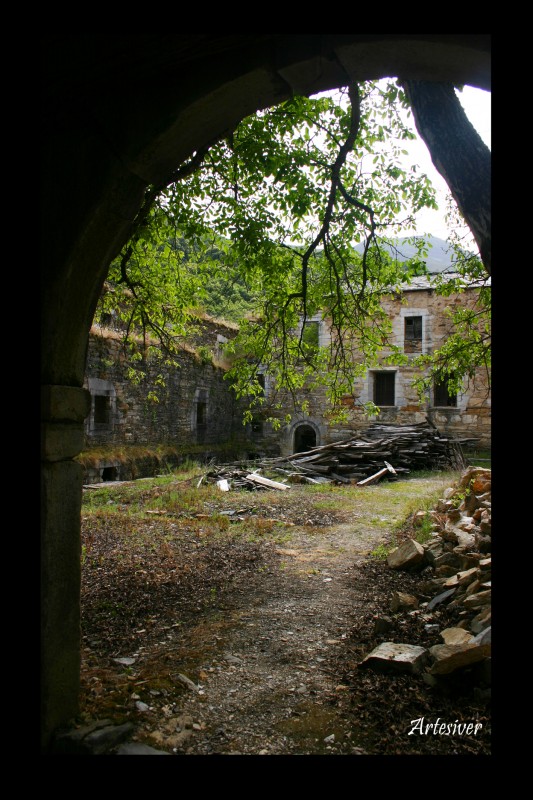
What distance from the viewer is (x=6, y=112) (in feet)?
6.39

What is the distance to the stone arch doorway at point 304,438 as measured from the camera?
1986cm

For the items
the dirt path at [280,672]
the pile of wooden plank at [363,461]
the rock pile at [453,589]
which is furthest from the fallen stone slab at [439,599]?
the pile of wooden plank at [363,461]

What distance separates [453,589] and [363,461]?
414 inches

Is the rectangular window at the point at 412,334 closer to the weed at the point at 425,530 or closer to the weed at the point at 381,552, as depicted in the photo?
the weed at the point at 425,530

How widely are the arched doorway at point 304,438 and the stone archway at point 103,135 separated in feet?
57.4

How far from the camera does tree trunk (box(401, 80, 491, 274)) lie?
10.3 ft

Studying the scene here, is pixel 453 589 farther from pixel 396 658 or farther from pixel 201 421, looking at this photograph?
pixel 201 421

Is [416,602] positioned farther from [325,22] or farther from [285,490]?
[285,490]

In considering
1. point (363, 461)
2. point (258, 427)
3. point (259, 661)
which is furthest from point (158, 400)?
point (259, 661)

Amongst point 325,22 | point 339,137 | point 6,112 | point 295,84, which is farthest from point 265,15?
point 339,137

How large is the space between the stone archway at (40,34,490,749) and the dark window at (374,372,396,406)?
57.1ft

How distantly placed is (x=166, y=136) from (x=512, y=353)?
68.8 inches

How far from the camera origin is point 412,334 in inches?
754

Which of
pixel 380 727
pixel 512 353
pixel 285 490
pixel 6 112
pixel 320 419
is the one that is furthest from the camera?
pixel 320 419
